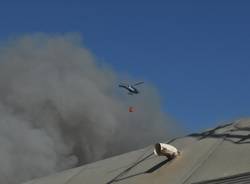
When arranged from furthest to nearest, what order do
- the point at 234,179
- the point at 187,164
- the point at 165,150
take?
1. the point at 165,150
2. the point at 187,164
3. the point at 234,179

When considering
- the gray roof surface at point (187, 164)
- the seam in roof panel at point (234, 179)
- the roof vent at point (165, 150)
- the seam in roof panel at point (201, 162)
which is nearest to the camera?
the seam in roof panel at point (234, 179)

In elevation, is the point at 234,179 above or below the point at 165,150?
below

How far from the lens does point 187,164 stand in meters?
11.8

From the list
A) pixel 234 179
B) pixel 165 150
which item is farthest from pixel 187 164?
pixel 234 179

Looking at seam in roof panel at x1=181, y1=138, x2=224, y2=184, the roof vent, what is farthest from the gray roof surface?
the roof vent

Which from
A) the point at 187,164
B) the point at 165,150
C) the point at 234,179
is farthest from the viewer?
the point at 165,150

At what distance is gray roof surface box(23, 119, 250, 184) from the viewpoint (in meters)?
10.8

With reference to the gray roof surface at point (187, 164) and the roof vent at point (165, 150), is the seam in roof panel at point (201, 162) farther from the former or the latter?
the roof vent at point (165, 150)

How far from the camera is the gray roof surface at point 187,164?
10.8m

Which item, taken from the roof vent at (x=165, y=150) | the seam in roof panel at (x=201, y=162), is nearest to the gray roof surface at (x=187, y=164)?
the seam in roof panel at (x=201, y=162)

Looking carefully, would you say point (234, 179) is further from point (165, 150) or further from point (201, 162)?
point (165, 150)

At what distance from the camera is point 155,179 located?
1160 centimetres

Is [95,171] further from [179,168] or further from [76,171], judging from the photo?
[179,168]

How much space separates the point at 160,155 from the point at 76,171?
346 centimetres
